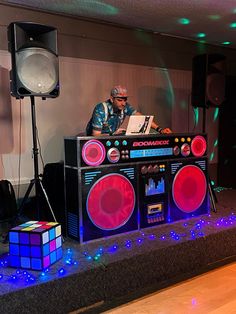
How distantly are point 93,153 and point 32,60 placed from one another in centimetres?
72

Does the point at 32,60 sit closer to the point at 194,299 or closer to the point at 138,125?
the point at 138,125

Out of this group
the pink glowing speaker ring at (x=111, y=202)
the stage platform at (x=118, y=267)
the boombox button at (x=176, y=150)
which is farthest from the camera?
the boombox button at (x=176, y=150)

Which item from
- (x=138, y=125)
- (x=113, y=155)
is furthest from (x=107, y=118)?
(x=113, y=155)

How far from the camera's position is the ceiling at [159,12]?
2.88 metres

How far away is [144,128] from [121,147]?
0.25 m

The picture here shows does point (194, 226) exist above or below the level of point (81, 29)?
below

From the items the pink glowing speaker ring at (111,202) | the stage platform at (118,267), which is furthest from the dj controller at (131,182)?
the stage platform at (118,267)

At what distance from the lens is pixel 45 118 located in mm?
3277

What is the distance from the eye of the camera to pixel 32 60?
229 centimetres

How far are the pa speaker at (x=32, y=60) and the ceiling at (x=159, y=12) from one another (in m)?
0.71

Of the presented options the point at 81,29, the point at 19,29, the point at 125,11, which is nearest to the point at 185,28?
the point at 125,11

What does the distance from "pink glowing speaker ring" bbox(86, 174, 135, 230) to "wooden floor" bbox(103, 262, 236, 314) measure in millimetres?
564

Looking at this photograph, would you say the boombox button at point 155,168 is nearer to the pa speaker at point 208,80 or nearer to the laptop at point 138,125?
the laptop at point 138,125

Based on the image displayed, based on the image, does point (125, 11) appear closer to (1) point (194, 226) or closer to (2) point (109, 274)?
(1) point (194, 226)
